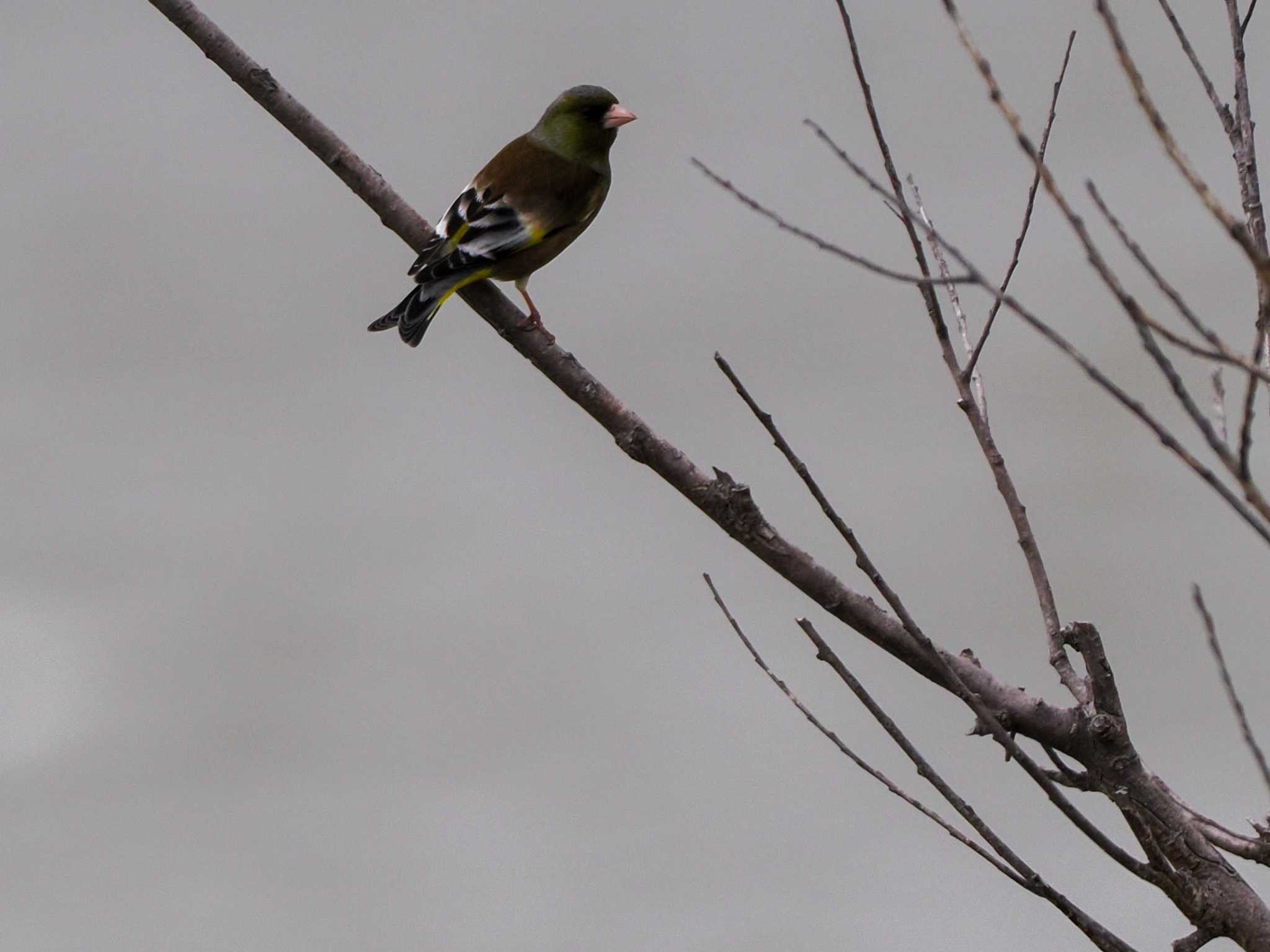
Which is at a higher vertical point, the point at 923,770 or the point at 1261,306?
the point at 1261,306

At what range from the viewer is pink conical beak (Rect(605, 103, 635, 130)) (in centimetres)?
179

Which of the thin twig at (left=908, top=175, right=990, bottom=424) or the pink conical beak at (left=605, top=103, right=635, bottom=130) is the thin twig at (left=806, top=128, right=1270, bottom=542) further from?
the pink conical beak at (left=605, top=103, right=635, bottom=130)

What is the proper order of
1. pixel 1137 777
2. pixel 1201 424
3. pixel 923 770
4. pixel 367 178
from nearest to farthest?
pixel 1201 424 → pixel 923 770 → pixel 1137 777 → pixel 367 178

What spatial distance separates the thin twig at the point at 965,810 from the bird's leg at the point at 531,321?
0.33m

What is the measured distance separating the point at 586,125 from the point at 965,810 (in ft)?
4.01

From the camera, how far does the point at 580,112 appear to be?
1.82m

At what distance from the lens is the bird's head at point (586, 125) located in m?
1.79

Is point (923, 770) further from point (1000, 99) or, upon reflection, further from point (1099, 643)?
point (1000, 99)

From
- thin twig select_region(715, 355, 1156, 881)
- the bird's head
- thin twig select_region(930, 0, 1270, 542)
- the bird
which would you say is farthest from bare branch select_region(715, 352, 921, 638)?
the bird's head

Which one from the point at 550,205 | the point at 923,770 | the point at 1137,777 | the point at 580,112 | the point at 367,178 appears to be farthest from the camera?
the point at 580,112

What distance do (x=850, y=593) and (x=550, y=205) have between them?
2.81ft

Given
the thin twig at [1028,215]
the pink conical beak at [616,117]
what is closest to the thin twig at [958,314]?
the thin twig at [1028,215]

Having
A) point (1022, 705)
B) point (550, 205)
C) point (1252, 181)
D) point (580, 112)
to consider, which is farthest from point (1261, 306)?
point (580, 112)

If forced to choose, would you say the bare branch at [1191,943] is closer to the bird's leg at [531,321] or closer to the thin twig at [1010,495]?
the thin twig at [1010,495]
